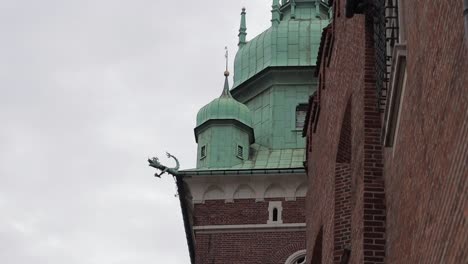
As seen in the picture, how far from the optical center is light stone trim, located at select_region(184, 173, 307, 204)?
35.8 meters

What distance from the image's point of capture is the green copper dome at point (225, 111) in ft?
125

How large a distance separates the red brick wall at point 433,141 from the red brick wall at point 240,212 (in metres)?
26.5

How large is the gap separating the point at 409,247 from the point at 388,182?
68.9 inches

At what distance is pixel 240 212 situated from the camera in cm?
3569

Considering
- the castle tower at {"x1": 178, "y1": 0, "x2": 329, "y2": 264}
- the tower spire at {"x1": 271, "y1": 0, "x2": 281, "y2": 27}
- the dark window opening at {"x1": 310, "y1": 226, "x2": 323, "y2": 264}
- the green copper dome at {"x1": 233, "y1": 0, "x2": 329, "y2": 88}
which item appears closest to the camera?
the dark window opening at {"x1": 310, "y1": 226, "x2": 323, "y2": 264}

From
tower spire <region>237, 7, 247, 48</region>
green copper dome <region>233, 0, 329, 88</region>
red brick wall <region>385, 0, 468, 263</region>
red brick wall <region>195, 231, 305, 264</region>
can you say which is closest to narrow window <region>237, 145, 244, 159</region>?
red brick wall <region>195, 231, 305, 264</region>

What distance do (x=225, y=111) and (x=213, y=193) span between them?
10.2 feet

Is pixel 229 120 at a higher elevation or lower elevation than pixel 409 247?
higher

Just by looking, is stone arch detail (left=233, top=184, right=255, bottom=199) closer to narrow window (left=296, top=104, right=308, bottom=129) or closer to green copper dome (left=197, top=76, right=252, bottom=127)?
green copper dome (left=197, top=76, right=252, bottom=127)

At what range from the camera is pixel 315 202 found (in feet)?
50.1

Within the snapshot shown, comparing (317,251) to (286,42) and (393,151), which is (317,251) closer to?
(393,151)

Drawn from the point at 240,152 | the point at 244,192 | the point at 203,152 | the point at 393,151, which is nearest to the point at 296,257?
the point at 244,192

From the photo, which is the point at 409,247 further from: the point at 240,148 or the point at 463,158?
the point at 240,148

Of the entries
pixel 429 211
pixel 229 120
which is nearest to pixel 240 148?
pixel 229 120
